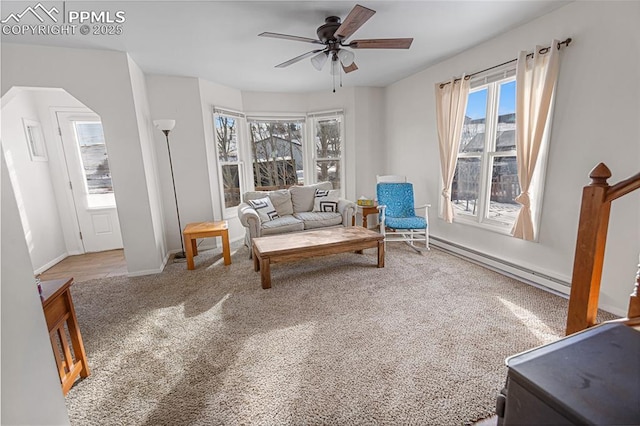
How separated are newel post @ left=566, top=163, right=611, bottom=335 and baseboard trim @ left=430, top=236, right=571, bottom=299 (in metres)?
1.25

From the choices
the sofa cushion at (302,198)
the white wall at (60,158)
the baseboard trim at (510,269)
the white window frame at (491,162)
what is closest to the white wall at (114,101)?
the white wall at (60,158)

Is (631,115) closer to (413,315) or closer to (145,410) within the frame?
(413,315)

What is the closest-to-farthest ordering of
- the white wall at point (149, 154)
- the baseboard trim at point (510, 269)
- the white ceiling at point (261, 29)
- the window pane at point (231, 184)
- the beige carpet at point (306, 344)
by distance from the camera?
the beige carpet at point (306, 344) → the white ceiling at point (261, 29) → the baseboard trim at point (510, 269) → the white wall at point (149, 154) → the window pane at point (231, 184)

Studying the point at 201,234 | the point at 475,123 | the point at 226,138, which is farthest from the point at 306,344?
the point at 226,138

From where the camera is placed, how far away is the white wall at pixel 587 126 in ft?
6.64

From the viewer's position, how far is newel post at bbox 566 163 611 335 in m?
1.36

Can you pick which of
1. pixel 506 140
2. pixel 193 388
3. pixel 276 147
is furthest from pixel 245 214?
pixel 506 140

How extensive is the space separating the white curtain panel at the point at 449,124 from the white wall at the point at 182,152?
11.1 ft

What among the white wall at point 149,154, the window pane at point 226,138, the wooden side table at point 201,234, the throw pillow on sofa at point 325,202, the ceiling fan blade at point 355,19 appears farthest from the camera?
the window pane at point 226,138

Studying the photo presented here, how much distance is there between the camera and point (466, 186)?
11.8ft

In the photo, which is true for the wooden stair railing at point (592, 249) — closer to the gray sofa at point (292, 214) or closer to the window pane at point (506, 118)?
the window pane at point (506, 118)

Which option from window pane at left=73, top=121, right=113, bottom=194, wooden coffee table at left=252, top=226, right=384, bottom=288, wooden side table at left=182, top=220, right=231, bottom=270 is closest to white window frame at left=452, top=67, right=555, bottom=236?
wooden coffee table at left=252, top=226, right=384, bottom=288

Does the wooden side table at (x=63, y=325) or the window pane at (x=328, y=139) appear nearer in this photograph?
the wooden side table at (x=63, y=325)

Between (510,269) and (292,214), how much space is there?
2.88 m
